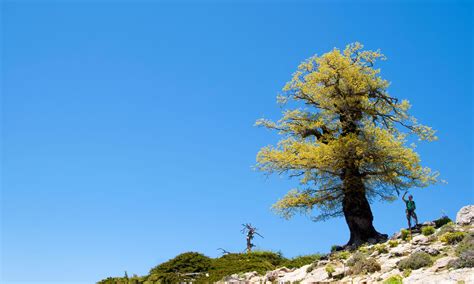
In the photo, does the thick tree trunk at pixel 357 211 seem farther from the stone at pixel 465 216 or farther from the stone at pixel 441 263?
the stone at pixel 441 263

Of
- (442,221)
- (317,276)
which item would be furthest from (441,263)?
(442,221)

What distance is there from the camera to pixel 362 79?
3039 cm

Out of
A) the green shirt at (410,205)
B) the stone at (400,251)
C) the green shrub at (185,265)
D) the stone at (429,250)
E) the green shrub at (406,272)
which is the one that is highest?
the green shirt at (410,205)

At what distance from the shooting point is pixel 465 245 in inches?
715

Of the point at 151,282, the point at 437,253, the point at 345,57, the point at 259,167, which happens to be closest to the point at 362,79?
the point at 345,57

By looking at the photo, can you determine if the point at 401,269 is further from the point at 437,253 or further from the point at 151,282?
the point at 151,282

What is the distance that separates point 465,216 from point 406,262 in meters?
6.61

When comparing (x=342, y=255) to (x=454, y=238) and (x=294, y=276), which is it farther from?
(x=454, y=238)

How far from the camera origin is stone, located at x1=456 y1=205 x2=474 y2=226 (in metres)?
23.3

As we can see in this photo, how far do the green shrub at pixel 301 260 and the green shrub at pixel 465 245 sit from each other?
979 centimetres

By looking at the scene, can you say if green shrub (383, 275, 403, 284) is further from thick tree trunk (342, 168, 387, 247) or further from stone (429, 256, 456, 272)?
thick tree trunk (342, 168, 387, 247)

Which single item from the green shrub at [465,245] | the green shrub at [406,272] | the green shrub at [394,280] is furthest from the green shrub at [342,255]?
the green shrub at [394,280]

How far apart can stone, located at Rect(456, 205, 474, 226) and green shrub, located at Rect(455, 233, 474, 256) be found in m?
4.24

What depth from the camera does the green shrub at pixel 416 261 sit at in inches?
719
